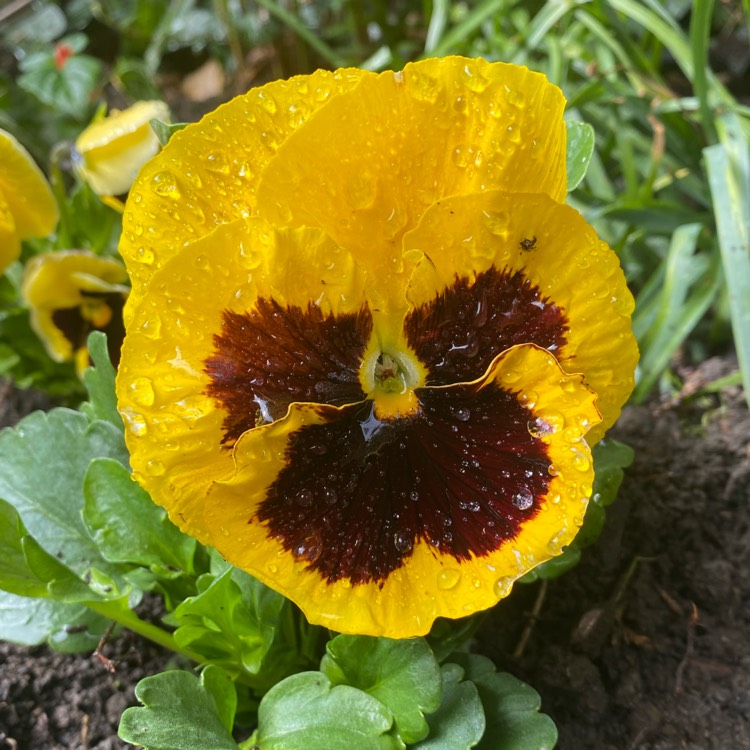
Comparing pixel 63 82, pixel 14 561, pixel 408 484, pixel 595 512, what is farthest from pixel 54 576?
pixel 63 82

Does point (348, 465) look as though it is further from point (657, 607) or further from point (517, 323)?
point (657, 607)

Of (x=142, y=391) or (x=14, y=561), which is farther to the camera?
(x=14, y=561)

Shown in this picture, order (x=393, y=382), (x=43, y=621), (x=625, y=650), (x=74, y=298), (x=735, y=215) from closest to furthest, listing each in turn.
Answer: (x=393, y=382), (x=43, y=621), (x=625, y=650), (x=735, y=215), (x=74, y=298)

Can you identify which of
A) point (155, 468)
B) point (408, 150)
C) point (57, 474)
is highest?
point (408, 150)

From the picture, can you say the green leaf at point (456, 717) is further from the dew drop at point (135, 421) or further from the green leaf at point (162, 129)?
the green leaf at point (162, 129)

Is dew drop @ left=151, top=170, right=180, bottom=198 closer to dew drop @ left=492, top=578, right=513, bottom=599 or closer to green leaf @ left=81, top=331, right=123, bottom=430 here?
green leaf @ left=81, top=331, right=123, bottom=430

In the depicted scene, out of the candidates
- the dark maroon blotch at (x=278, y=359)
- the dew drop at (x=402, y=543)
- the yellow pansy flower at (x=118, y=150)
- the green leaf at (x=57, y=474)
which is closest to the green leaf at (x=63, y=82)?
the yellow pansy flower at (x=118, y=150)

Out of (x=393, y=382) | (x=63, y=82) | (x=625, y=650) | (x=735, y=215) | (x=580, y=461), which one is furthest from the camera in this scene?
(x=63, y=82)

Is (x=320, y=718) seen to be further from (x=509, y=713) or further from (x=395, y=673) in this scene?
(x=509, y=713)
